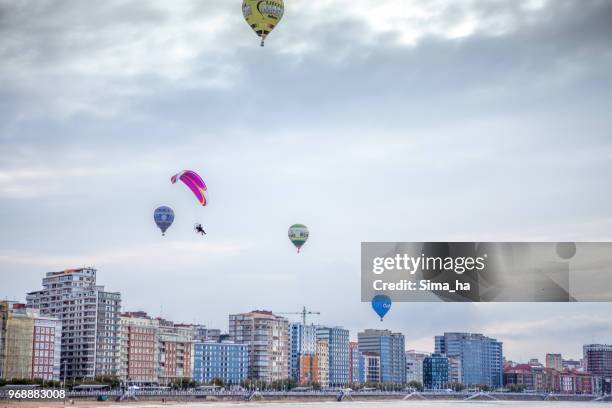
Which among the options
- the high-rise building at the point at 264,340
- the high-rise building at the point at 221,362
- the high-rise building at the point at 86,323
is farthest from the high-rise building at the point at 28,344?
the high-rise building at the point at 264,340

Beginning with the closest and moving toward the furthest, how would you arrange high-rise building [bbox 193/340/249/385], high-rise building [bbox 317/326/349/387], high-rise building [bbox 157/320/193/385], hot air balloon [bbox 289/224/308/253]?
hot air balloon [bbox 289/224/308/253] → high-rise building [bbox 157/320/193/385] → high-rise building [bbox 193/340/249/385] → high-rise building [bbox 317/326/349/387]

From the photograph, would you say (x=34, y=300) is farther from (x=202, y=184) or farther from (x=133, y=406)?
(x=202, y=184)

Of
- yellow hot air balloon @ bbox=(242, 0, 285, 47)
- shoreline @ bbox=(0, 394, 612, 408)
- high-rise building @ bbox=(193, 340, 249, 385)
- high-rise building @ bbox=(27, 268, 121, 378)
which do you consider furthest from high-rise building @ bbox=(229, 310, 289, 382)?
yellow hot air balloon @ bbox=(242, 0, 285, 47)

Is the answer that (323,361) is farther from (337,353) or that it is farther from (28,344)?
(28,344)

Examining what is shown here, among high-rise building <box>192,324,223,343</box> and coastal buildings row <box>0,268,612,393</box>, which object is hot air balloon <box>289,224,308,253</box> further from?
high-rise building <box>192,324,223,343</box>

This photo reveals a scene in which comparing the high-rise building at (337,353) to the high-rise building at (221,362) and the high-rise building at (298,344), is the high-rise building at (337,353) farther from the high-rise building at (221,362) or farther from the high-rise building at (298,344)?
the high-rise building at (221,362)

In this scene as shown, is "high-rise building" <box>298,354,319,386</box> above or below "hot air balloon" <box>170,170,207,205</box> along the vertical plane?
below

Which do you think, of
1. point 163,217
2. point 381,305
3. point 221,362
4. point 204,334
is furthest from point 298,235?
point 204,334

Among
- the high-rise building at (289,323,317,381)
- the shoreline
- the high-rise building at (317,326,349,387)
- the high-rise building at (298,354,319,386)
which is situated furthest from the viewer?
the high-rise building at (317,326,349,387)
